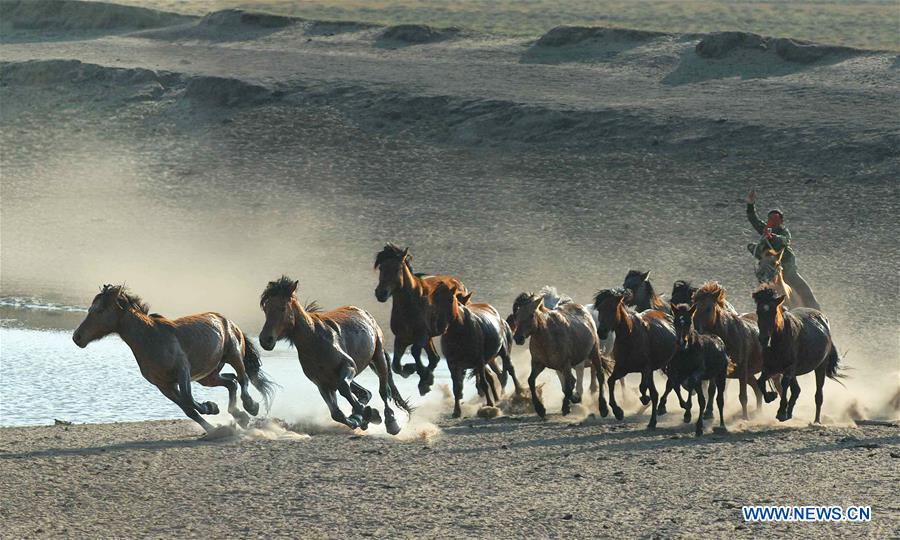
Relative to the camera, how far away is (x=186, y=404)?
1387 centimetres

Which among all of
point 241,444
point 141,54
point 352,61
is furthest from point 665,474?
point 141,54

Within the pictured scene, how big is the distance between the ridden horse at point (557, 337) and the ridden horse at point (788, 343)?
5.87ft

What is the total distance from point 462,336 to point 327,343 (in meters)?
2.15

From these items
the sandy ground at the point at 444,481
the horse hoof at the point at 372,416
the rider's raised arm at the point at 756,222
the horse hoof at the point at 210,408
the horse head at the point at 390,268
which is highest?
the rider's raised arm at the point at 756,222

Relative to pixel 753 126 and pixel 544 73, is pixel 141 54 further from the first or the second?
pixel 753 126

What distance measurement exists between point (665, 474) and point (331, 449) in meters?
3.00

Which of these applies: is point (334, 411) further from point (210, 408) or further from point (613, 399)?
point (613, 399)

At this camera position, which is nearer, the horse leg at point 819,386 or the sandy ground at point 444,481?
the sandy ground at point 444,481

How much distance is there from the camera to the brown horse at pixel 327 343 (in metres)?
13.6

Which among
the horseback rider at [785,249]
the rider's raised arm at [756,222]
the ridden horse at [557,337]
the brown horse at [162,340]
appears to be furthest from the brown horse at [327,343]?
the rider's raised arm at [756,222]

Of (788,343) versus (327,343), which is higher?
(327,343)

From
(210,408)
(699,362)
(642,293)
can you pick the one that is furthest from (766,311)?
(210,408)

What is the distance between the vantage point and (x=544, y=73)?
128 ft

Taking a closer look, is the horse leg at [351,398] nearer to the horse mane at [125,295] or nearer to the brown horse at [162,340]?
the brown horse at [162,340]
